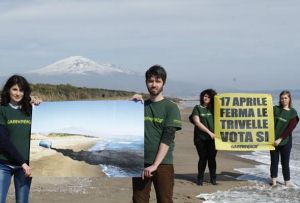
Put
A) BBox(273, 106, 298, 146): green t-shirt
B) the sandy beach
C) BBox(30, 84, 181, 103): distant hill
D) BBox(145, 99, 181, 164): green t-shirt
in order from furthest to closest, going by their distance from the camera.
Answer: BBox(30, 84, 181, 103): distant hill < BBox(273, 106, 298, 146): green t-shirt < the sandy beach < BBox(145, 99, 181, 164): green t-shirt

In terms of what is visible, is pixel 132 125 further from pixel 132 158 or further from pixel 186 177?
pixel 186 177

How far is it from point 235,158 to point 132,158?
9.83 meters

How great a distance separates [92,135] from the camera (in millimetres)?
5375

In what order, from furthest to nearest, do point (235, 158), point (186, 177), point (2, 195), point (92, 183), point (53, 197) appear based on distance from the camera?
point (235, 158)
point (186, 177)
point (92, 183)
point (53, 197)
point (2, 195)

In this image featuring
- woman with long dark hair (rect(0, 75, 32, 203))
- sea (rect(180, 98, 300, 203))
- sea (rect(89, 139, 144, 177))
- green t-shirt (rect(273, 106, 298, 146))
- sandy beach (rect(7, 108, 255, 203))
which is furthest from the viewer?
green t-shirt (rect(273, 106, 298, 146))

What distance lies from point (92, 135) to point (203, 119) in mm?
4446

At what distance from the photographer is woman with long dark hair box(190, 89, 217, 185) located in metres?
9.49

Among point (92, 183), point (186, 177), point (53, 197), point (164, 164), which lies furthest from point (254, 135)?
point (164, 164)

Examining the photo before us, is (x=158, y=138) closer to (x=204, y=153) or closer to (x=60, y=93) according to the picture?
(x=204, y=153)

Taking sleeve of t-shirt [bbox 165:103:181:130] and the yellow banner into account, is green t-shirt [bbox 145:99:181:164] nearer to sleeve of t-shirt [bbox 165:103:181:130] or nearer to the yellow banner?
sleeve of t-shirt [bbox 165:103:181:130]

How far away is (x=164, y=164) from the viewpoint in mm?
5125

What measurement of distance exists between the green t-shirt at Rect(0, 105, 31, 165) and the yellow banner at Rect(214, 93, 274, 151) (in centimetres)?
511

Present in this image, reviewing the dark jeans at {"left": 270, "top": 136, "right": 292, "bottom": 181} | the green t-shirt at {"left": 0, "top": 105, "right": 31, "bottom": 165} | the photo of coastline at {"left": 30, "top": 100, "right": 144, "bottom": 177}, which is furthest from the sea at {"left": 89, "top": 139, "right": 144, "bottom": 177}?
the dark jeans at {"left": 270, "top": 136, "right": 292, "bottom": 181}

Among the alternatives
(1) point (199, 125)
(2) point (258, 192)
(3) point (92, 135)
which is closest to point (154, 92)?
(3) point (92, 135)
